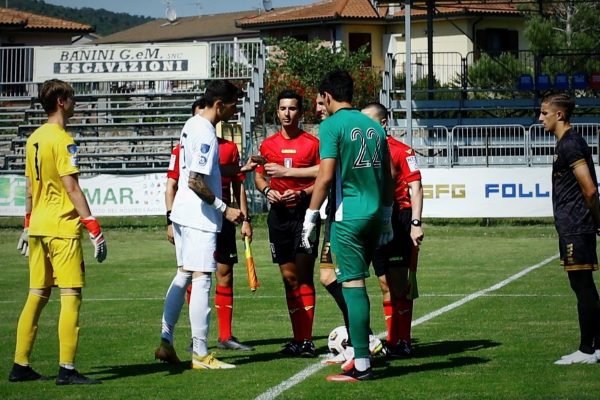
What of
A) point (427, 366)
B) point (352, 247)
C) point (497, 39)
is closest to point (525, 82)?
point (427, 366)

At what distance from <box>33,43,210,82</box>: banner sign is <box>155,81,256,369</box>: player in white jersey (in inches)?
1064

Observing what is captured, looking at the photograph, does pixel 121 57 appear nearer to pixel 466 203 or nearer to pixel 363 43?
pixel 466 203

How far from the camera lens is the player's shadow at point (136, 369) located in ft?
30.9

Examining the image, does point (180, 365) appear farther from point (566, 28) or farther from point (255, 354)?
point (566, 28)

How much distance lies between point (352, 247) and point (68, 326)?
7.15 feet

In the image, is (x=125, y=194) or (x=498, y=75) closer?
(x=125, y=194)

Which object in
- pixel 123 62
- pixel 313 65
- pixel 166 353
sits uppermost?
pixel 313 65

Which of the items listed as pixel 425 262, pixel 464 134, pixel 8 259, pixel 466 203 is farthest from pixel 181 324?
pixel 464 134

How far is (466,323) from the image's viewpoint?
12109 mm

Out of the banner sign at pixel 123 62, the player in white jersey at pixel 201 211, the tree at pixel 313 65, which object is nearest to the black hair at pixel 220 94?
the player in white jersey at pixel 201 211

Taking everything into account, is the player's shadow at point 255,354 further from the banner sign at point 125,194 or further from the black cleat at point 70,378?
the banner sign at point 125,194

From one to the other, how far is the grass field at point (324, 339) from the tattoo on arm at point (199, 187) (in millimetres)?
1387

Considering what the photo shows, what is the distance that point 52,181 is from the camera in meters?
8.91

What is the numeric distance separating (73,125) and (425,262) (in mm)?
19497
